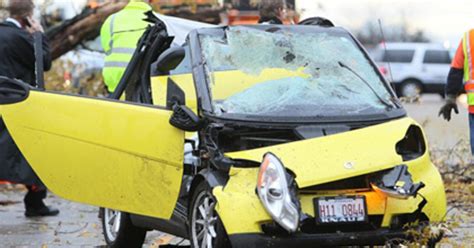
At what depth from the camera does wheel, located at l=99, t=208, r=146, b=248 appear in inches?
299

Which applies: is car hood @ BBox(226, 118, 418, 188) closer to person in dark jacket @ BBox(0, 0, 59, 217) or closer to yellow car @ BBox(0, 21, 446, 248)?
yellow car @ BBox(0, 21, 446, 248)

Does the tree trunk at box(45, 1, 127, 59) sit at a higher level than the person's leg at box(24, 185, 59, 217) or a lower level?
higher

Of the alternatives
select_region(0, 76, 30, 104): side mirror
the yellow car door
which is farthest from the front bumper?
select_region(0, 76, 30, 104): side mirror

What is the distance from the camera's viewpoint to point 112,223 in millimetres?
7910

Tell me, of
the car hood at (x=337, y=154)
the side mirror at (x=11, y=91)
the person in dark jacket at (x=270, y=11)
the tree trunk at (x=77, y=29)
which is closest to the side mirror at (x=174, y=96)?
the car hood at (x=337, y=154)

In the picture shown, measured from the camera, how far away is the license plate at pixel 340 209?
5.96 meters

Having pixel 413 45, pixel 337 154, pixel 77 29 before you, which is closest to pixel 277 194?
pixel 337 154

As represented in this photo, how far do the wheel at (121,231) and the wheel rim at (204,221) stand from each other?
4.22 feet

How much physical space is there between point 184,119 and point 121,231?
163cm

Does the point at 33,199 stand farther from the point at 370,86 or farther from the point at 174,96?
the point at 370,86

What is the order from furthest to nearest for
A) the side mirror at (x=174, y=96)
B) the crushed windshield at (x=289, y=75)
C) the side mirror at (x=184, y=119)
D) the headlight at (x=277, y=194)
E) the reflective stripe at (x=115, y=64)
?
1. the reflective stripe at (x=115, y=64)
2. the crushed windshield at (x=289, y=75)
3. the side mirror at (x=174, y=96)
4. the side mirror at (x=184, y=119)
5. the headlight at (x=277, y=194)

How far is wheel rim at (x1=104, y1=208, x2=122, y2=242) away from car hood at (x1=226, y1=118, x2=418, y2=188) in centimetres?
185

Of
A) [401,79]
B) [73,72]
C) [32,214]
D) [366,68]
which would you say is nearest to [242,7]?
[73,72]

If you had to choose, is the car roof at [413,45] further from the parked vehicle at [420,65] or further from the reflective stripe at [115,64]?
the reflective stripe at [115,64]
